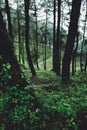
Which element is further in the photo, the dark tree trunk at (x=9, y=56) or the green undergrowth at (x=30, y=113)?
the dark tree trunk at (x=9, y=56)

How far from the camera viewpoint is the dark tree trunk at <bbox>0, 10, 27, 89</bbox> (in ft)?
18.7

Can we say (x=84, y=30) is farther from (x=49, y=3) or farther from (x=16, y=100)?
(x=16, y=100)

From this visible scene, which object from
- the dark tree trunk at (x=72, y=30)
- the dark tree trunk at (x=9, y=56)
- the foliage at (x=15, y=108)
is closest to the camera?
the foliage at (x=15, y=108)

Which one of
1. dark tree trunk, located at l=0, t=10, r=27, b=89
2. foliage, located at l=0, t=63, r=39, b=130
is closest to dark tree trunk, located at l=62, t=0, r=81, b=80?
dark tree trunk, located at l=0, t=10, r=27, b=89

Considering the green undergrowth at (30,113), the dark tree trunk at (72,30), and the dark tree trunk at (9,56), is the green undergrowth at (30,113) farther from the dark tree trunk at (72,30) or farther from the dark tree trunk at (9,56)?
the dark tree trunk at (72,30)

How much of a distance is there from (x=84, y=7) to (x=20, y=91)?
28.5m

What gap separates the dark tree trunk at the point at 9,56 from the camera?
18.7 ft

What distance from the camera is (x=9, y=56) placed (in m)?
5.80

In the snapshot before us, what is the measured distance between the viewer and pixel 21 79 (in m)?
5.93

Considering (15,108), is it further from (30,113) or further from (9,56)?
(9,56)

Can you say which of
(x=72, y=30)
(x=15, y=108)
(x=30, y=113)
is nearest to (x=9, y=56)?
(x=15, y=108)

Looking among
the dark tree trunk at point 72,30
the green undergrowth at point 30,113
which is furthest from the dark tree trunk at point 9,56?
the dark tree trunk at point 72,30

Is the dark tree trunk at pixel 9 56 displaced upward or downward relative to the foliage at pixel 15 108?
upward

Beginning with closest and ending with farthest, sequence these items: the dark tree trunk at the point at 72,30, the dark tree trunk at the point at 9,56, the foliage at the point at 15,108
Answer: the foliage at the point at 15,108, the dark tree trunk at the point at 9,56, the dark tree trunk at the point at 72,30
